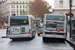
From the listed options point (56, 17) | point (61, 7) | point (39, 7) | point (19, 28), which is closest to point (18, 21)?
point (19, 28)

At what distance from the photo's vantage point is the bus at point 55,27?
17.5 m

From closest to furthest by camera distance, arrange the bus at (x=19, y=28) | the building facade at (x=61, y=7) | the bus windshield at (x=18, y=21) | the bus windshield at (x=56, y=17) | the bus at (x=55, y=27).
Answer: the bus at (x=55, y=27) < the bus windshield at (x=56, y=17) < the bus at (x=19, y=28) < the bus windshield at (x=18, y=21) < the building facade at (x=61, y=7)

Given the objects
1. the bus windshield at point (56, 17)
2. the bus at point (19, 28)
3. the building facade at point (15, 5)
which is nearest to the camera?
the bus windshield at point (56, 17)

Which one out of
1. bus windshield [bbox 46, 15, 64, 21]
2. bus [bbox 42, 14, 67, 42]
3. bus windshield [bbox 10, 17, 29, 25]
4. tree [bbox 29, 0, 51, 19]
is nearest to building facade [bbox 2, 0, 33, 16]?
tree [bbox 29, 0, 51, 19]

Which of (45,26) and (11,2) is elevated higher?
(11,2)

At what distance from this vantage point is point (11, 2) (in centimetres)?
15138

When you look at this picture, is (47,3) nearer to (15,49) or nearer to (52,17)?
(52,17)

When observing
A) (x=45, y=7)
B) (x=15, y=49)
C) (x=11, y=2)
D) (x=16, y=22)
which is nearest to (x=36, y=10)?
(x=45, y=7)

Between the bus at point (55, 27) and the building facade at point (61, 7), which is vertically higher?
the building facade at point (61, 7)

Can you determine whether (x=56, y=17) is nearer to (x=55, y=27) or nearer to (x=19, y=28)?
(x=55, y=27)

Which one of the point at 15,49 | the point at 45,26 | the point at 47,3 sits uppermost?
the point at 47,3

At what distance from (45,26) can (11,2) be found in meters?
136

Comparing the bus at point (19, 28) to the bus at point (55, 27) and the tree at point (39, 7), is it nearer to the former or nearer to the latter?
the bus at point (55, 27)

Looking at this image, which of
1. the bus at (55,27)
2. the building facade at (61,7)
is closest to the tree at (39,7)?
the building facade at (61,7)
